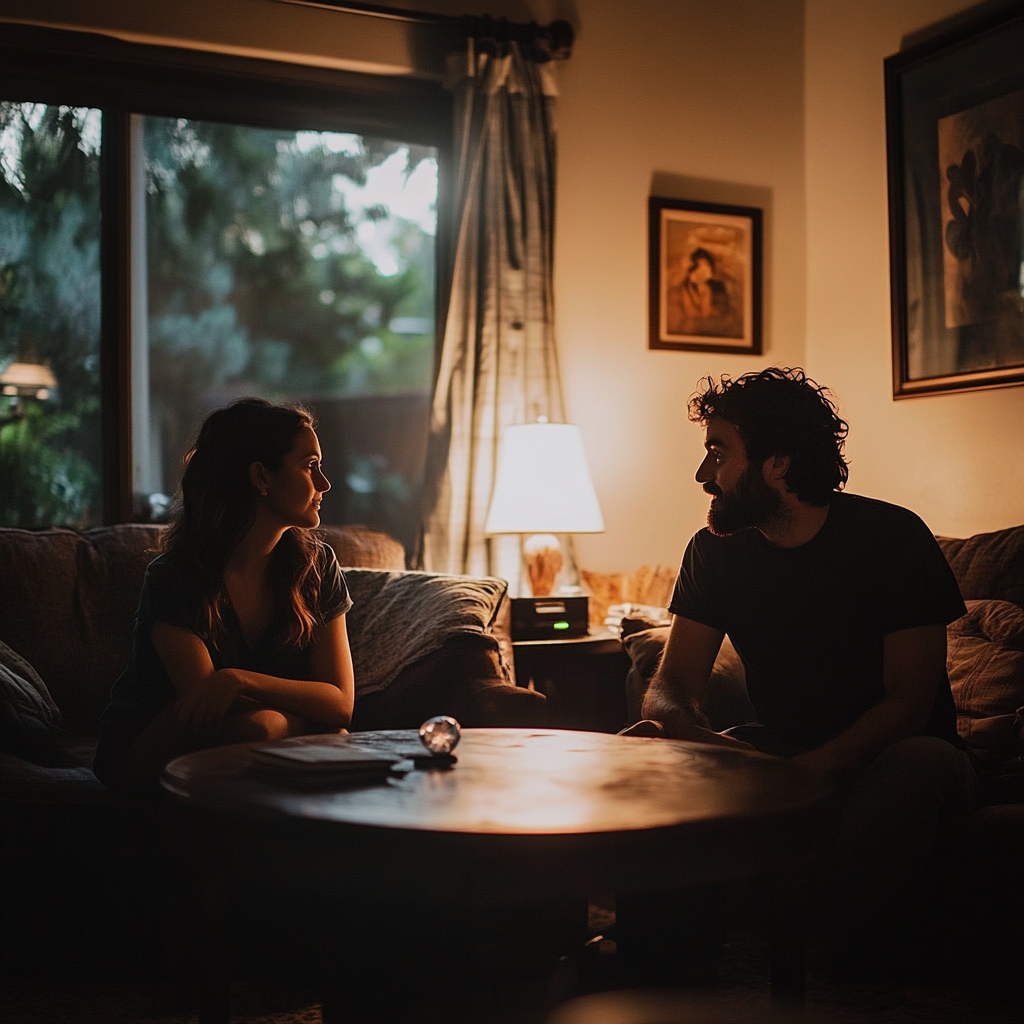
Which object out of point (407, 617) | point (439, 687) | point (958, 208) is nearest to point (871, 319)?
point (958, 208)

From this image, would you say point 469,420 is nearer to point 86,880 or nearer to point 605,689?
point 605,689

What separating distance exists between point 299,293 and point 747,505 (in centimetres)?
445

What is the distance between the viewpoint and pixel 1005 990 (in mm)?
1957

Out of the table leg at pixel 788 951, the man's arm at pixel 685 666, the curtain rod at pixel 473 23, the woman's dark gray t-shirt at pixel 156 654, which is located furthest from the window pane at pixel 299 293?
the table leg at pixel 788 951

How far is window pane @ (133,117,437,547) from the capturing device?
12.8ft

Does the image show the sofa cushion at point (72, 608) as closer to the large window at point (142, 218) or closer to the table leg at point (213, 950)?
the large window at point (142, 218)

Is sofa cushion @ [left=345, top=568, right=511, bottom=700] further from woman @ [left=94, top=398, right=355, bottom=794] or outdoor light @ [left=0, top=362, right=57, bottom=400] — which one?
outdoor light @ [left=0, top=362, right=57, bottom=400]

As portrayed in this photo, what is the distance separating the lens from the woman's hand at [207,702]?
190 cm

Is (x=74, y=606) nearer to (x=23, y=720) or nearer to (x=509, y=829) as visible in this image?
(x=23, y=720)

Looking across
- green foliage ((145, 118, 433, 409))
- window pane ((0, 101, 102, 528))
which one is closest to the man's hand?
window pane ((0, 101, 102, 528))

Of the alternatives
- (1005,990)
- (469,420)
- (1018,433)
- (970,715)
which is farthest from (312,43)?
(1005,990)

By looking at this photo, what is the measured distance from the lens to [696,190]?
400 cm

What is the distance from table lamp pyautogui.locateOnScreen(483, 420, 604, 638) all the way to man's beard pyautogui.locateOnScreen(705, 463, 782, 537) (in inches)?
42.9

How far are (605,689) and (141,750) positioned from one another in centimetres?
157
